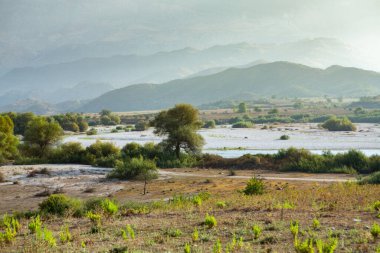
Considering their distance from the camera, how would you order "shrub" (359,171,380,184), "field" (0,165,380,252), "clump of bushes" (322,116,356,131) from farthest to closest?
"clump of bushes" (322,116,356,131), "shrub" (359,171,380,184), "field" (0,165,380,252)

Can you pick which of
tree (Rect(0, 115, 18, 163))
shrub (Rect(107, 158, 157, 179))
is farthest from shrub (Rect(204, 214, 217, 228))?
tree (Rect(0, 115, 18, 163))

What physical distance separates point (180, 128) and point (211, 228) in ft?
145

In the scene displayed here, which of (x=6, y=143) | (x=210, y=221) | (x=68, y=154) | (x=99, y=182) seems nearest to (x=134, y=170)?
(x=99, y=182)

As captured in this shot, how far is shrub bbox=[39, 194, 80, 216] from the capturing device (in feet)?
80.1

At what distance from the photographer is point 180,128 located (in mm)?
60750

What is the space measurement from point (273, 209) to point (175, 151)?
4127cm

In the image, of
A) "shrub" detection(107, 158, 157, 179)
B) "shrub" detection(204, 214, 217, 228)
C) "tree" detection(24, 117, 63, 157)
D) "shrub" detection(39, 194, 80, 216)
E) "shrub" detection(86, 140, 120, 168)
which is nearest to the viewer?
"shrub" detection(204, 214, 217, 228)

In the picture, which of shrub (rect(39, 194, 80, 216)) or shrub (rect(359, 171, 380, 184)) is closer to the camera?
shrub (rect(39, 194, 80, 216))

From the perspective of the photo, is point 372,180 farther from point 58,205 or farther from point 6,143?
point 6,143

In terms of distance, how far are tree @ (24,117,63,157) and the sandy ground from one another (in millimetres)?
11017

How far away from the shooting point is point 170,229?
55.0 feet

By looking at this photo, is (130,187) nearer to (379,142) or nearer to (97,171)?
(97,171)

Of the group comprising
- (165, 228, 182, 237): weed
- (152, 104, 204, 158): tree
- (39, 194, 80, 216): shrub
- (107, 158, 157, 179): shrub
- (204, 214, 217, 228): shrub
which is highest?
(152, 104, 204, 158): tree

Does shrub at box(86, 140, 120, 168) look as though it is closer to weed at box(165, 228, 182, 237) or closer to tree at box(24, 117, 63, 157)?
tree at box(24, 117, 63, 157)
